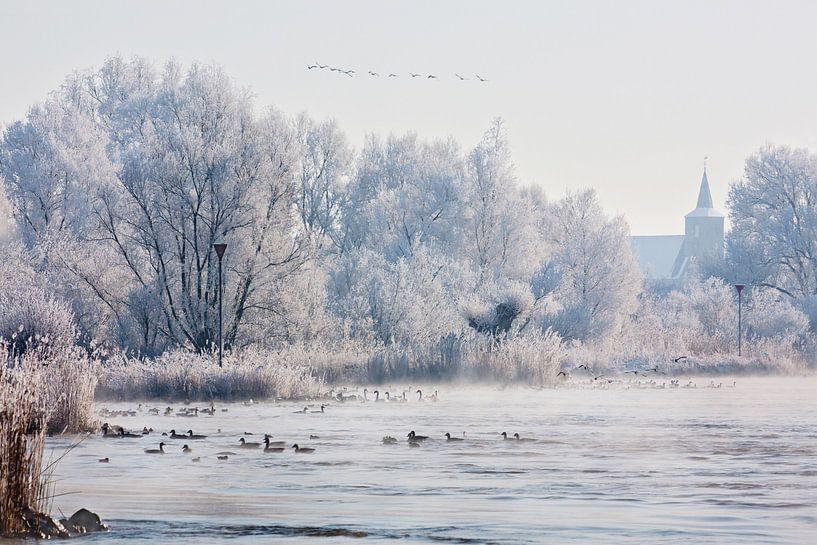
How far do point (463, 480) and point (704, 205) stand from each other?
17902 centimetres

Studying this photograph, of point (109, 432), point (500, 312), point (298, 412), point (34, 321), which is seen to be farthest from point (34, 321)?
point (500, 312)

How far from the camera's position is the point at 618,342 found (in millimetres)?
62469

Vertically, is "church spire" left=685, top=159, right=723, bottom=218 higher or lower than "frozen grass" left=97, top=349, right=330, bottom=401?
higher

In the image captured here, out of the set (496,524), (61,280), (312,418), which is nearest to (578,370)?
(61,280)

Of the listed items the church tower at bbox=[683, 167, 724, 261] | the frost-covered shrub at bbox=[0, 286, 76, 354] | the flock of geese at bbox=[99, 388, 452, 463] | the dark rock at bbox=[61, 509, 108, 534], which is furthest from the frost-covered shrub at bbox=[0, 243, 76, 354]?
the church tower at bbox=[683, 167, 724, 261]

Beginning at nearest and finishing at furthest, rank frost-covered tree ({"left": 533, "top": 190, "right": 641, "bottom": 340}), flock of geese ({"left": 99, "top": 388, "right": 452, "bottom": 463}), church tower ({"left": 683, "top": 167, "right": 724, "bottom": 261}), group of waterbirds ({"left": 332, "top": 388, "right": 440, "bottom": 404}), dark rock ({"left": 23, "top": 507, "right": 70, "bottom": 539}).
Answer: dark rock ({"left": 23, "top": 507, "right": 70, "bottom": 539}) < flock of geese ({"left": 99, "top": 388, "right": 452, "bottom": 463}) < group of waterbirds ({"left": 332, "top": 388, "right": 440, "bottom": 404}) < frost-covered tree ({"left": 533, "top": 190, "right": 641, "bottom": 340}) < church tower ({"left": 683, "top": 167, "right": 724, "bottom": 261})

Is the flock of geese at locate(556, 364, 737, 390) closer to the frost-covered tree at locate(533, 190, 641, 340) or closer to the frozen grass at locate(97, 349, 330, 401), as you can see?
the frost-covered tree at locate(533, 190, 641, 340)

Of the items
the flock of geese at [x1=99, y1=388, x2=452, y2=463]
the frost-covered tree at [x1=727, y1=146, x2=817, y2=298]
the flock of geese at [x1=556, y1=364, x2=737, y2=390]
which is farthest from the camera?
the frost-covered tree at [x1=727, y1=146, x2=817, y2=298]

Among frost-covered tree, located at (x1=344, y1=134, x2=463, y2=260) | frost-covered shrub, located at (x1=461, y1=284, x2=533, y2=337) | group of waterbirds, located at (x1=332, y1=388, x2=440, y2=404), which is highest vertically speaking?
frost-covered tree, located at (x1=344, y1=134, x2=463, y2=260)

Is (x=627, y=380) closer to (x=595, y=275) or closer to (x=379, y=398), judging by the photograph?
(x=379, y=398)

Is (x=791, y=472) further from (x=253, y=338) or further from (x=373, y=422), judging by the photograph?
(x=253, y=338)

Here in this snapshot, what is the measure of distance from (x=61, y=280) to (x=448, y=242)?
25243mm

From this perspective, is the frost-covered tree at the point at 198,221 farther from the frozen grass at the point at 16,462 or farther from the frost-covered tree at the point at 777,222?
the frost-covered tree at the point at 777,222

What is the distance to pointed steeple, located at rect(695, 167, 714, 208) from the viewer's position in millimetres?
192125
